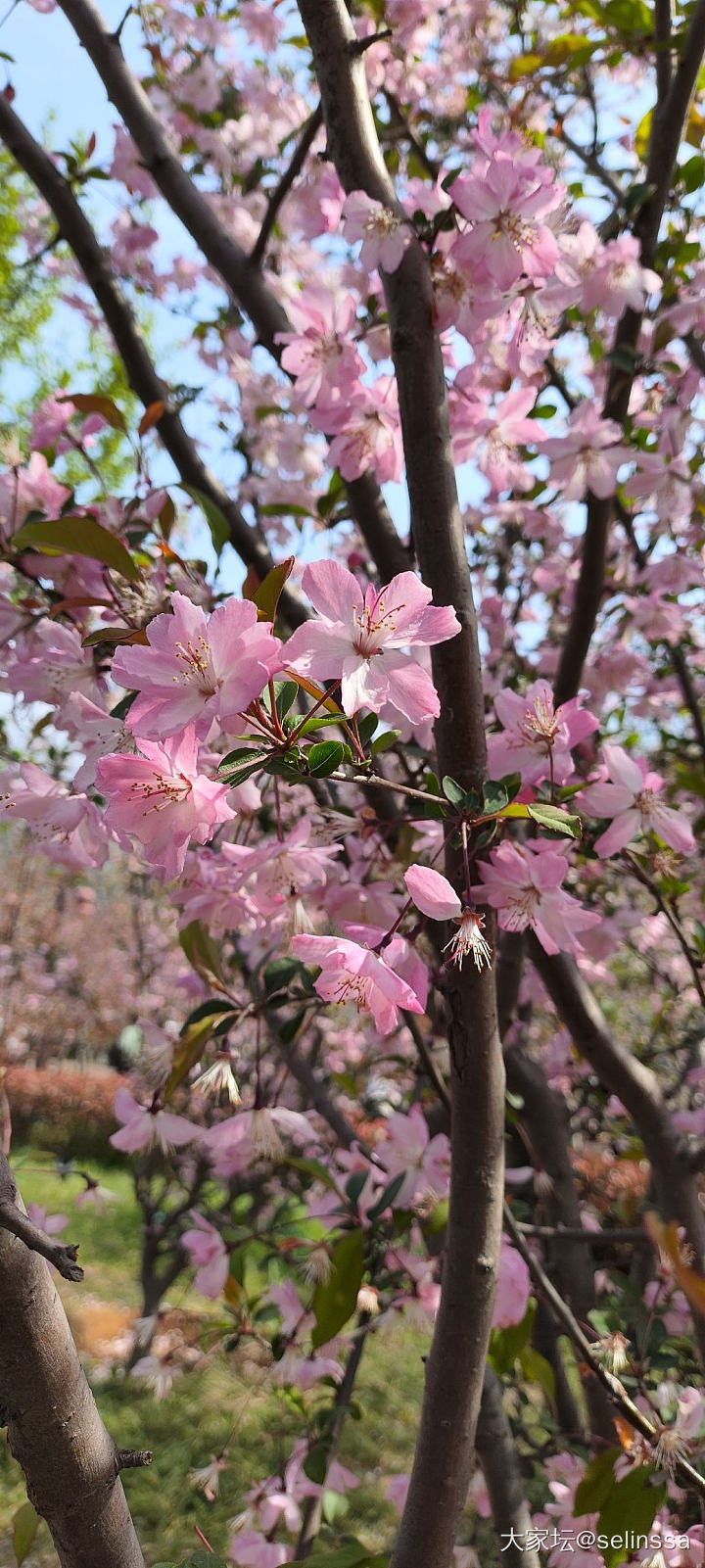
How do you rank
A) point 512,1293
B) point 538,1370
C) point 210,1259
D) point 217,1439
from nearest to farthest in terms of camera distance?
point 512,1293 → point 538,1370 → point 210,1259 → point 217,1439

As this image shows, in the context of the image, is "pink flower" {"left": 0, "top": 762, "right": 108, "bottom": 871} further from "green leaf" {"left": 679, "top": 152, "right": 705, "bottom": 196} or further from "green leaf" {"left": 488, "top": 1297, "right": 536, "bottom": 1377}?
"green leaf" {"left": 679, "top": 152, "right": 705, "bottom": 196}

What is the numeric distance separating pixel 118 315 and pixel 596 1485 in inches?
79.4

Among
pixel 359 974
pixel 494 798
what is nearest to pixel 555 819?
pixel 494 798

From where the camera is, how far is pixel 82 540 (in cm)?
90

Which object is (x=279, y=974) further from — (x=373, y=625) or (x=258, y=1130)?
(x=373, y=625)

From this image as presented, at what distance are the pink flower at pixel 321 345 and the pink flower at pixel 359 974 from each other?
2.86ft

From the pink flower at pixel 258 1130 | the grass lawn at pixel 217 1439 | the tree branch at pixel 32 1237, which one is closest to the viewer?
the tree branch at pixel 32 1237

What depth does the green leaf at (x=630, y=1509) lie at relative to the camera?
41.7 inches

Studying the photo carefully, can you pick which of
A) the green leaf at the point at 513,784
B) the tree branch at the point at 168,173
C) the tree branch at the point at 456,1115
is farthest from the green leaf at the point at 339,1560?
the tree branch at the point at 168,173

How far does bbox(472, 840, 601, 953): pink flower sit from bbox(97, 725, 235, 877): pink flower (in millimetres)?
303

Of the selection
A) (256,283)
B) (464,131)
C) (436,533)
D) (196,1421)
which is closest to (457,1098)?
(436,533)

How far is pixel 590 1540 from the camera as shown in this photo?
1253 millimetres

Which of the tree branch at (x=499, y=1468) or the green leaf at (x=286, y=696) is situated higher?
the green leaf at (x=286, y=696)

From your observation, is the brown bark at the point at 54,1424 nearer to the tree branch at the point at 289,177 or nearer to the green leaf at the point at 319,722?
the green leaf at the point at 319,722
